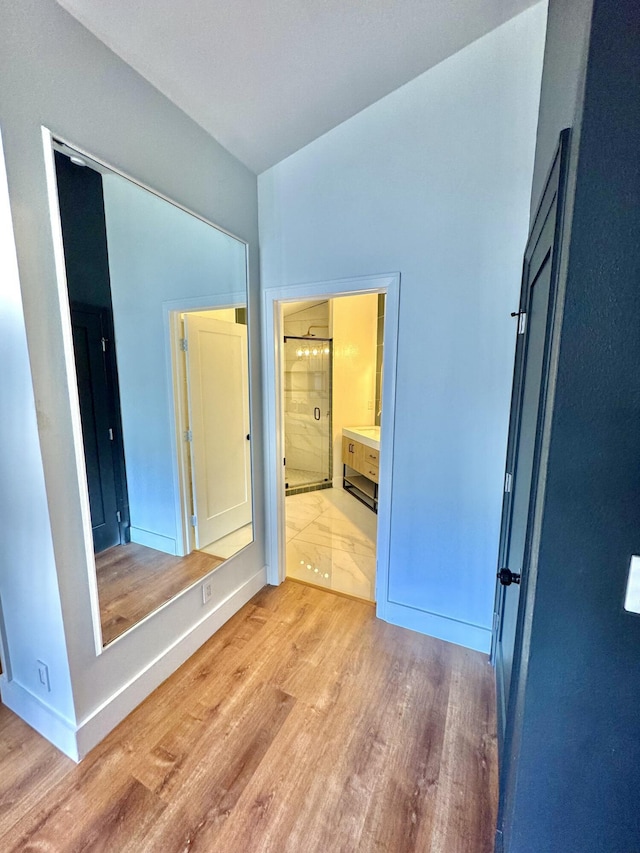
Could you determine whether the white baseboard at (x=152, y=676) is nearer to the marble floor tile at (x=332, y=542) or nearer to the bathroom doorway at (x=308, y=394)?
the marble floor tile at (x=332, y=542)

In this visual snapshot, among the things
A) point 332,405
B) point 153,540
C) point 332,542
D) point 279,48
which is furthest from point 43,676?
point 332,405

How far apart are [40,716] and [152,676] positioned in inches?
16.9

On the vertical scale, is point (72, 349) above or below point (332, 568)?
above

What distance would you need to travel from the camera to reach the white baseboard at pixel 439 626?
1.97 metres

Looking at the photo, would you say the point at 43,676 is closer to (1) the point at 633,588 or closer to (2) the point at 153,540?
(2) the point at 153,540

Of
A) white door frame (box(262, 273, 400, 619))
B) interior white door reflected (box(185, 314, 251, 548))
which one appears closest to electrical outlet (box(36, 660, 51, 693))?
interior white door reflected (box(185, 314, 251, 548))

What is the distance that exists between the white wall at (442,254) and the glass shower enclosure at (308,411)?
2616mm

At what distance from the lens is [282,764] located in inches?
54.0

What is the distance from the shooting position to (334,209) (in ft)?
Answer: 6.59

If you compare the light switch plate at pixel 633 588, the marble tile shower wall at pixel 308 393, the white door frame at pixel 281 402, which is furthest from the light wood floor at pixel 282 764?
the marble tile shower wall at pixel 308 393

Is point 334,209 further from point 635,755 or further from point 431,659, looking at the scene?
point 431,659

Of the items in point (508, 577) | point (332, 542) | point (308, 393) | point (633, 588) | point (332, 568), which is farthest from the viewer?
point (308, 393)

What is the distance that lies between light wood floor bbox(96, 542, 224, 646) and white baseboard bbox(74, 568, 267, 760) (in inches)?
10.3

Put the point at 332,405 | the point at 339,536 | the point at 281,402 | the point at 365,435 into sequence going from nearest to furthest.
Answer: the point at 281,402 < the point at 339,536 < the point at 365,435 < the point at 332,405
